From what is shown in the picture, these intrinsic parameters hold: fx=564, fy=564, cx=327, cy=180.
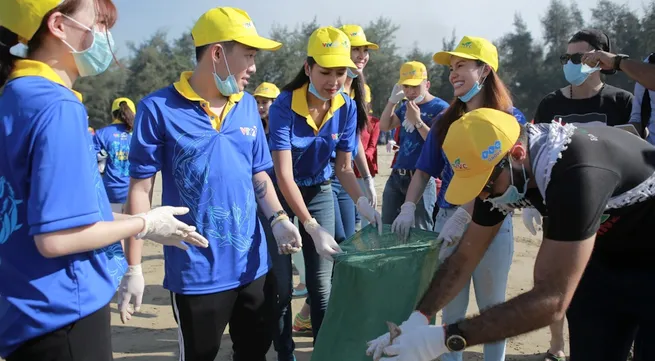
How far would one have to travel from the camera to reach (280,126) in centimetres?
325

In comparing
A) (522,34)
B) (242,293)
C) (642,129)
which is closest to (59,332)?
(242,293)

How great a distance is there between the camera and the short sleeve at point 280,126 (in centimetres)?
322

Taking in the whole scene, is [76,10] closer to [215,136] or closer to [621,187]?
[215,136]

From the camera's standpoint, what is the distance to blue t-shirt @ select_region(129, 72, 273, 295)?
232 cm

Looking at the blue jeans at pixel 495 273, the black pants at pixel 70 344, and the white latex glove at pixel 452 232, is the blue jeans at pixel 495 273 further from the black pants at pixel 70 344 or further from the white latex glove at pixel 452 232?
the black pants at pixel 70 344

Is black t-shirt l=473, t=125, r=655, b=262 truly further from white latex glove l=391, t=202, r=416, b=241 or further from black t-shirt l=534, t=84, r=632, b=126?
black t-shirt l=534, t=84, r=632, b=126

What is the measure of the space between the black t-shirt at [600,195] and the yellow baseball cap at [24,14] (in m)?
1.60

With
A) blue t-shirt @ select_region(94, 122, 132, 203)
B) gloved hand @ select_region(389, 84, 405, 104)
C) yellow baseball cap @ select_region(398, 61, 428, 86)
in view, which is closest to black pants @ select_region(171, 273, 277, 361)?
yellow baseball cap @ select_region(398, 61, 428, 86)

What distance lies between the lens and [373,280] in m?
2.58

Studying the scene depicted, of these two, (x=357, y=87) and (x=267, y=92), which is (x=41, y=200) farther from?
(x=267, y=92)

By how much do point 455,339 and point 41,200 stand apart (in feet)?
4.45

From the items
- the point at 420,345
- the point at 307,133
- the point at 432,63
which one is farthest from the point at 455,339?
the point at 432,63

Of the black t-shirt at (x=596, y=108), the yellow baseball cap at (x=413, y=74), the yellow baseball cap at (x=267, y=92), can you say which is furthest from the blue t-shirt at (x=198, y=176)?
the yellow baseball cap at (x=267, y=92)

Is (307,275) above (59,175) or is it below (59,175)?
below
